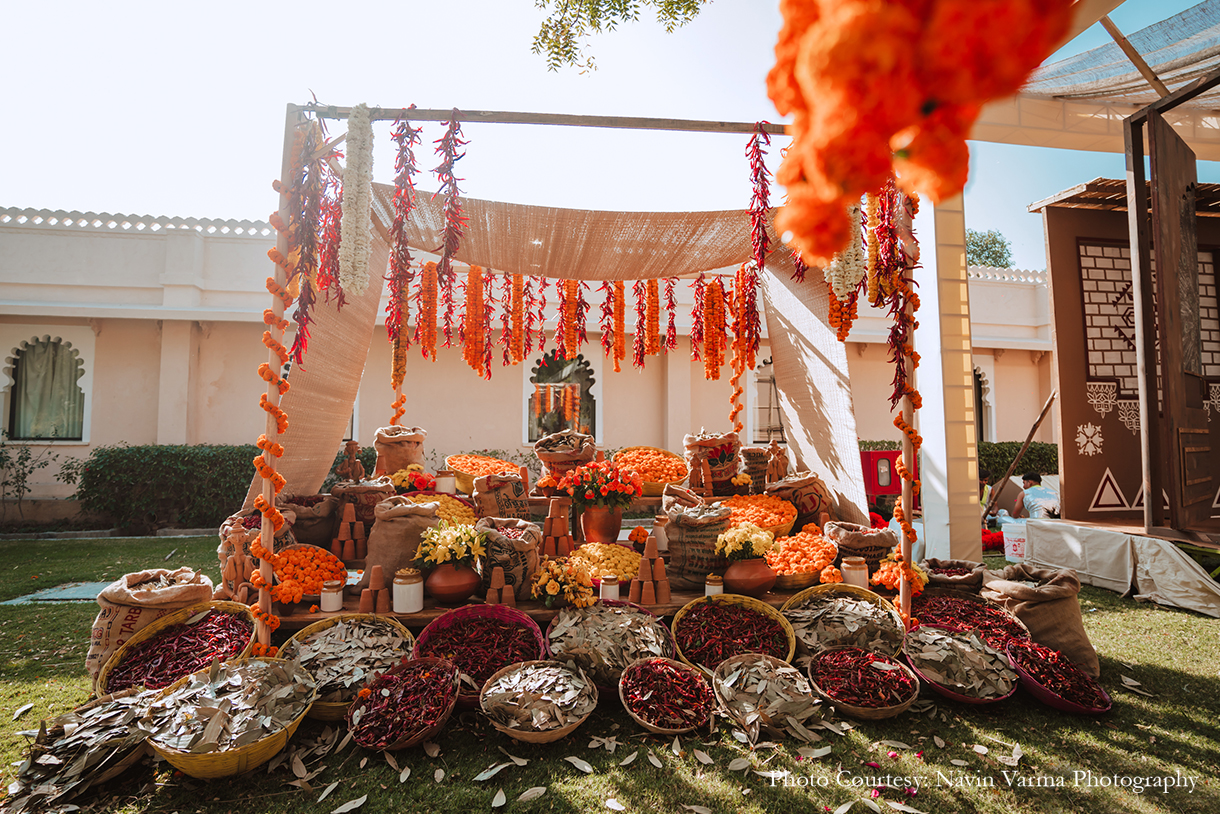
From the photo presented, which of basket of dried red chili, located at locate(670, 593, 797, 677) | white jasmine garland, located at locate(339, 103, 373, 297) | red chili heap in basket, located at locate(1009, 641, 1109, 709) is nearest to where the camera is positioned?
red chili heap in basket, located at locate(1009, 641, 1109, 709)

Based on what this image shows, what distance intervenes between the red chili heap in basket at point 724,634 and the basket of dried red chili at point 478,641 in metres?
0.88

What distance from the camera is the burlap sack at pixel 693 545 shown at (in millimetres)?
3707

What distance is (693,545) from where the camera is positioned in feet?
12.3

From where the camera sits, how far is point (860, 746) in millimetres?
2555

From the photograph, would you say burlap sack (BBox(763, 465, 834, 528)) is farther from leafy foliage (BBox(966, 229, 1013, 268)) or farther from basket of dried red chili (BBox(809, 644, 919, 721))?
leafy foliage (BBox(966, 229, 1013, 268))

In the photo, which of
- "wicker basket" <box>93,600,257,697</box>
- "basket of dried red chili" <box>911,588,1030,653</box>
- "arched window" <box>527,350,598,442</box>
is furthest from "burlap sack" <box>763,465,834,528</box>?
"arched window" <box>527,350,598,442</box>

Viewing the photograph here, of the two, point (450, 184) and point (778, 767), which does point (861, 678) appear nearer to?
point (778, 767)

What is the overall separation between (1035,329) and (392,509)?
47.7 feet

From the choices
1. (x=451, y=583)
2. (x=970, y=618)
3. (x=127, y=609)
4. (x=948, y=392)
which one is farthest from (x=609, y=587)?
(x=948, y=392)

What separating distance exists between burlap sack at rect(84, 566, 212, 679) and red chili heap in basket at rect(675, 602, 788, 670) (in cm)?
282

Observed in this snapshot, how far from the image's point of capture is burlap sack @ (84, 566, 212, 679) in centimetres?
284

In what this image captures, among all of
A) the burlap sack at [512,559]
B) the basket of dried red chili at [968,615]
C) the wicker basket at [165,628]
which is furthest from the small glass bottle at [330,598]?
the basket of dried red chili at [968,615]

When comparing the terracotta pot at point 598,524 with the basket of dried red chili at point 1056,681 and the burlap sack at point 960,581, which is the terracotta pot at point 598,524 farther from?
the basket of dried red chili at point 1056,681

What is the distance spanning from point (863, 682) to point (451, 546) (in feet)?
7.99
